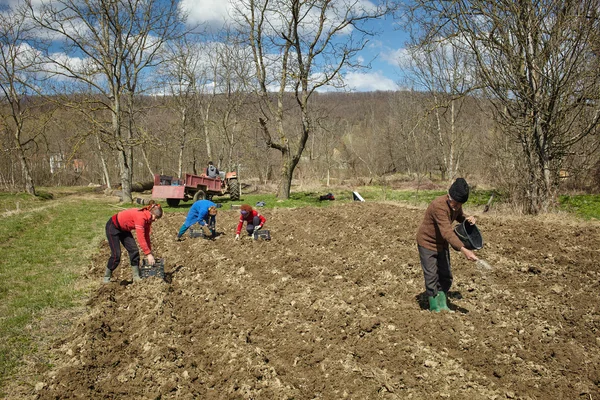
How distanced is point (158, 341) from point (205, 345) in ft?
1.86

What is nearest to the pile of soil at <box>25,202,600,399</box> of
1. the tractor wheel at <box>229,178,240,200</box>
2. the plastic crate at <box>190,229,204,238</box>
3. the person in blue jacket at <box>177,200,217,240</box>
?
the person in blue jacket at <box>177,200,217,240</box>

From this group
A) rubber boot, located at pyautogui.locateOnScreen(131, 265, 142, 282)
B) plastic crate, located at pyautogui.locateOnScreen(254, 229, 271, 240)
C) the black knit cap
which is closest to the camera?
the black knit cap

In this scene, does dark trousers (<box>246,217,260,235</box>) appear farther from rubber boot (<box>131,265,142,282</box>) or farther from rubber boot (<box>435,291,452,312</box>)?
rubber boot (<box>435,291,452,312</box>)

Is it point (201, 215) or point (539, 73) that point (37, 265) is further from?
point (539, 73)

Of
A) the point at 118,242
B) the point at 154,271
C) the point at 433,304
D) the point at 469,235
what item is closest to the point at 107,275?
the point at 118,242

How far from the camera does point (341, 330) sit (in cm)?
482

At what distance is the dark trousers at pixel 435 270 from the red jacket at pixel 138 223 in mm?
4120

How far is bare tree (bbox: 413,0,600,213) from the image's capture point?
1066 cm

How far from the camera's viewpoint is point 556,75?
35.4ft

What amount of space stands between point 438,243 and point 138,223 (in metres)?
4.47

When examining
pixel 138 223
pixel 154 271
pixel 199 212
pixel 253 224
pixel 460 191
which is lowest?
pixel 154 271

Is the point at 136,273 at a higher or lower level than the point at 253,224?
lower

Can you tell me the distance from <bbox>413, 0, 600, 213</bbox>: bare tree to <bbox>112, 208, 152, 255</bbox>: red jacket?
10104mm

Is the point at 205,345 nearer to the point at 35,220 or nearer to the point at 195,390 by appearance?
the point at 195,390
